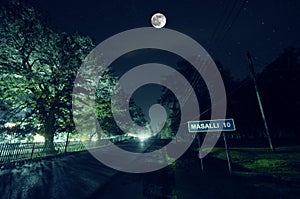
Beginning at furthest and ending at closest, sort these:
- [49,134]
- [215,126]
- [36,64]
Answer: [36,64]
[49,134]
[215,126]

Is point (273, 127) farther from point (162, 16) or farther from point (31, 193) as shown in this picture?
point (31, 193)

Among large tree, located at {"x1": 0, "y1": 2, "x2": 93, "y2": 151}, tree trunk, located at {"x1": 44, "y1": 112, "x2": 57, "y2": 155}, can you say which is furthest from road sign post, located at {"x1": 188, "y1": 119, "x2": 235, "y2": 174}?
tree trunk, located at {"x1": 44, "y1": 112, "x2": 57, "y2": 155}

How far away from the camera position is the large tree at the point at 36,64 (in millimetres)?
13242

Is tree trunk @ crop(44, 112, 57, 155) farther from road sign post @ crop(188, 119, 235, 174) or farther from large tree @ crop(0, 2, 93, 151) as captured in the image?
road sign post @ crop(188, 119, 235, 174)

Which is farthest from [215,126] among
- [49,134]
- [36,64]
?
[36,64]

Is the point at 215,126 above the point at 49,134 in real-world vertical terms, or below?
below

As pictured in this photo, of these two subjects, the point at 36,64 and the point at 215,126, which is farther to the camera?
the point at 36,64

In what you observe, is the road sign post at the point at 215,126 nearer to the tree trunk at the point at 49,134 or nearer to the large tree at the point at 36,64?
the large tree at the point at 36,64

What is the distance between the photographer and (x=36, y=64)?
52.9 feet

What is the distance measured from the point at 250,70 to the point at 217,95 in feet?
49.2

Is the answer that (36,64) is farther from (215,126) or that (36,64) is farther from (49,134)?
(215,126)

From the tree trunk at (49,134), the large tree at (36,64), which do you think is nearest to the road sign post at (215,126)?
the large tree at (36,64)

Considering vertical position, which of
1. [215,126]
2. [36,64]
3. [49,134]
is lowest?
[215,126]

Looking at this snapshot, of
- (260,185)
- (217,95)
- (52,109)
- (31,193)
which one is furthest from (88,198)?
(217,95)
